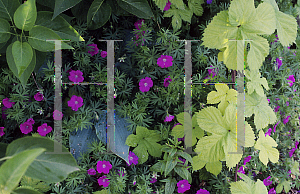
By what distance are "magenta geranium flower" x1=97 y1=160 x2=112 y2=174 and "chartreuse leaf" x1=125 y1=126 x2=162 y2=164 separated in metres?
0.14

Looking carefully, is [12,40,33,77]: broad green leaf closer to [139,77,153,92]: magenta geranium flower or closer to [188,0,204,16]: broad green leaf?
[139,77,153,92]: magenta geranium flower

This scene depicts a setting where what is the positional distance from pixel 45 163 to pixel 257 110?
3.01 feet

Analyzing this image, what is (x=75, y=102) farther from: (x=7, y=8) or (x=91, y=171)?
(x=7, y=8)

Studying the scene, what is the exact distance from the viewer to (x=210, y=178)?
1.18 meters

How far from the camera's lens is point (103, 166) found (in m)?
1.02

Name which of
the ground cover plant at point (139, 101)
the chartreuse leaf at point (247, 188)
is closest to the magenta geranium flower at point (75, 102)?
the ground cover plant at point (139, 101)

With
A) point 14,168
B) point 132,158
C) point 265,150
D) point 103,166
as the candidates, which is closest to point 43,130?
point 103,166

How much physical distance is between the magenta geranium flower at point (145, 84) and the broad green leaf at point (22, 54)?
508 millimetres

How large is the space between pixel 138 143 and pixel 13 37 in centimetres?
67

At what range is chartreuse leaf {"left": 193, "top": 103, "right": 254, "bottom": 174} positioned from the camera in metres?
0.85

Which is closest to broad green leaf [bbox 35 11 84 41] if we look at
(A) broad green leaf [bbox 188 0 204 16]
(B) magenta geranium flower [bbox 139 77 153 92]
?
(B) magenta geranium flower [bbox 139 77 153 92]

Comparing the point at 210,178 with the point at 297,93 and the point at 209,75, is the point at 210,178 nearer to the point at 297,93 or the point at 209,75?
the point at 209,75

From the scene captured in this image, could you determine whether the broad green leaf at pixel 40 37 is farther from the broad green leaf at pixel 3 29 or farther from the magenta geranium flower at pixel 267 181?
the magenta geranium flower at pixel 267 181

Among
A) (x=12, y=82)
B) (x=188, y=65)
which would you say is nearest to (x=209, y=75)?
(x=188, y=65)
